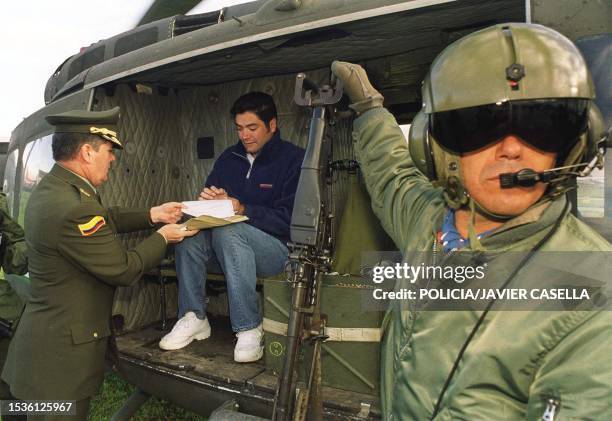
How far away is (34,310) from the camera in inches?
79.4

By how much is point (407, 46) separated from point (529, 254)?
201cm

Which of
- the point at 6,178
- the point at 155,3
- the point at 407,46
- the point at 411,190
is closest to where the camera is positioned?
the point at 411,190

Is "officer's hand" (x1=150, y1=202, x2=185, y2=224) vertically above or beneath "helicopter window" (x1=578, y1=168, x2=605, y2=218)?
beneath

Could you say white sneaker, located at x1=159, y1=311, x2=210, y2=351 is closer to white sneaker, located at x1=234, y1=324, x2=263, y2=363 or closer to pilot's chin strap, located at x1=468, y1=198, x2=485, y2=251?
white sneaker, located at x1=234, y1=324, x2=263, y2=363

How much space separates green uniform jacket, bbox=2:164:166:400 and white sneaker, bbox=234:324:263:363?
0.71 meters

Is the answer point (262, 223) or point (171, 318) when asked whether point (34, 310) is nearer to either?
point (262, 223)

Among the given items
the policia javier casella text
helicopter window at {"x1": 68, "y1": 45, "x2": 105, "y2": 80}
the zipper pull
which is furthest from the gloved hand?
helicopter window at {"x1": 68, "y1": 45, "x2": 105, "y2": 80}

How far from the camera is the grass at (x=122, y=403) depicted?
306 cm

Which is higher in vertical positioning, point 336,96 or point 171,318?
point 336,96

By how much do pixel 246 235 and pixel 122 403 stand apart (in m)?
1.84

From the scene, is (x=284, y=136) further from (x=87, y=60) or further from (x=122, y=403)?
(x=122, y=403)

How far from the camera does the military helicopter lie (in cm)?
168

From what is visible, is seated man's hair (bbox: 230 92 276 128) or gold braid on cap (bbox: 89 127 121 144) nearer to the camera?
gold braid on cap (bbox: 89 127 121 144)

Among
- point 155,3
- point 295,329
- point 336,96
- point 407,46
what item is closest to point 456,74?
point 336,96
